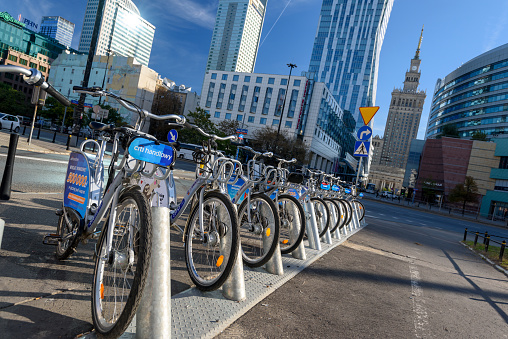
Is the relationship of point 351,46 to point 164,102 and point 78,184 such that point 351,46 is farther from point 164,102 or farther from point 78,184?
point 78,184

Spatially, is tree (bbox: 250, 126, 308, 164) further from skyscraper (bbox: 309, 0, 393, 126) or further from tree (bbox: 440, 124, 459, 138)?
skyscraper (bbox: 309, 0, 393, 126)

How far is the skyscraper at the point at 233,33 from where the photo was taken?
187 m

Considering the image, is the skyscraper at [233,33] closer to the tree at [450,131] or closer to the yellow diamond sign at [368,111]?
the tree at [450,131]

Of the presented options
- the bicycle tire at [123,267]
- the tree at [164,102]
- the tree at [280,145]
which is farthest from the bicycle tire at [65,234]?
the tree at [164,102]

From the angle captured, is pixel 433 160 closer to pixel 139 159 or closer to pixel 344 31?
pixel 139 159

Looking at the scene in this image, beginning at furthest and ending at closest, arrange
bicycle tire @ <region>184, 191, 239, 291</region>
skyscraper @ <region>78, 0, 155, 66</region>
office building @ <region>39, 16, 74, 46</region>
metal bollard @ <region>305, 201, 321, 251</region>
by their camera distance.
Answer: office building @ <region>39, 16, 74, 46</region> → skyscraper @ <region>78, 0, 155, 66</region> → metal bollard @ <region>305, 201, 321, 251</region> → bicycle tire @ <region>184, 191, 239, 291</region>

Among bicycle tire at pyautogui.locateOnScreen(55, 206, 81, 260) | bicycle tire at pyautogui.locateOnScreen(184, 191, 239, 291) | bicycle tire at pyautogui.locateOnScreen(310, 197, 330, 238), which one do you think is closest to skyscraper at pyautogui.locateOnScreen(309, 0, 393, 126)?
bicycle tire at pyautogui.locateOnScreen(310, 197, 330, 238)

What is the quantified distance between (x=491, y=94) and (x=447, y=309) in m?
85.8

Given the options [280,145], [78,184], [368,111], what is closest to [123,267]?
[78,184]

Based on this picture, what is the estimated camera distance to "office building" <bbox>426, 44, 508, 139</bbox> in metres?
70.2

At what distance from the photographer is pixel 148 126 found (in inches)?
2906

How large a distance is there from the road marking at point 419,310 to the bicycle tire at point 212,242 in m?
1.88

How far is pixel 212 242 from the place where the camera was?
10.2ft

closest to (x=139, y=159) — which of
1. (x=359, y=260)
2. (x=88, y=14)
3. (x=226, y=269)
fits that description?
(x=226, y=269)
